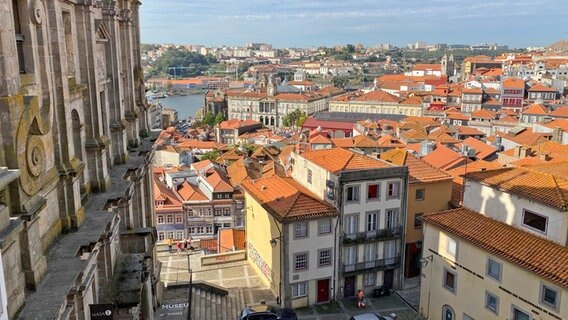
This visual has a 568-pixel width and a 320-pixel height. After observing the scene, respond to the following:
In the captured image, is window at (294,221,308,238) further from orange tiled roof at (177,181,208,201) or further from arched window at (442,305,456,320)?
orange tiled roof at (177,181,208,201)

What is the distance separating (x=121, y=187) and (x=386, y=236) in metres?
19.9

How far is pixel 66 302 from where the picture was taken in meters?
9.56

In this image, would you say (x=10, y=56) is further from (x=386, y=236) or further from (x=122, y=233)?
(x=386, y=236)

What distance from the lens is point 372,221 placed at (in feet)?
103

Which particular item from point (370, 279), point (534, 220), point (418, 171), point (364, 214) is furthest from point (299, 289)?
point (534, 220)

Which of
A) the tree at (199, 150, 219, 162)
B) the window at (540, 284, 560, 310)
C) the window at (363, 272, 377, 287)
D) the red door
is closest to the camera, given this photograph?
the window at (540, 284, 560, 310)

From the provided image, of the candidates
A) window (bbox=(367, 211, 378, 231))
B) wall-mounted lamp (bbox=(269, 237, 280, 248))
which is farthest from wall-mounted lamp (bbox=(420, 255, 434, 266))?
wall-mounted lamp (bbox=(269, 237, 280, 248))

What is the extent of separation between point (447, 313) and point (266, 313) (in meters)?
9.90

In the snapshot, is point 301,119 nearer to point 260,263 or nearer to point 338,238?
point 260,263

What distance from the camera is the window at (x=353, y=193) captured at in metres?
30.2

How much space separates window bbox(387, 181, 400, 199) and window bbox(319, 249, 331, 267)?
526 cm

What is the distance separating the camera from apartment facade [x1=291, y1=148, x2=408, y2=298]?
99.4 feet

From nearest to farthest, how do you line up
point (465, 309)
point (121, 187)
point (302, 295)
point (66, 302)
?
point (66, 302) < point (121, 187) < point (465, 309) < point (302, 295)

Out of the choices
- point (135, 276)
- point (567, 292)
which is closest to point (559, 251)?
point (567, 292)
